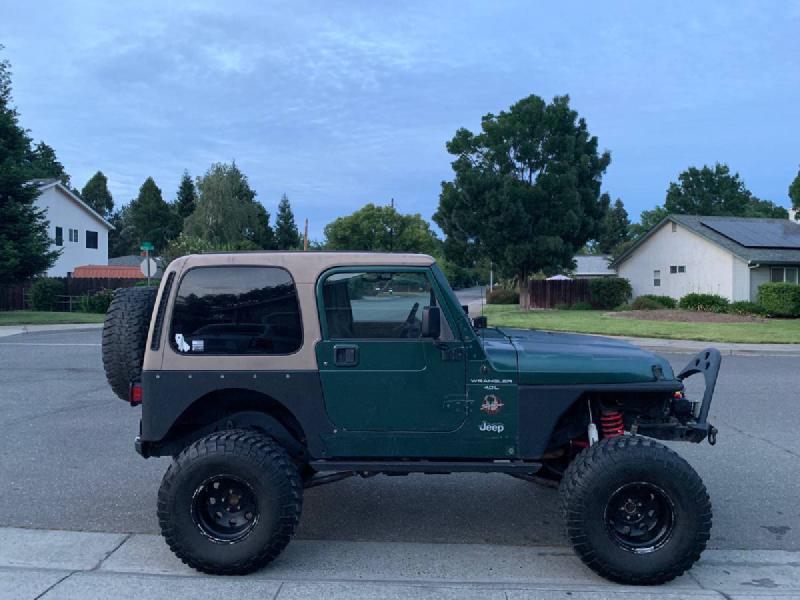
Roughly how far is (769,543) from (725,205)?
96.7m

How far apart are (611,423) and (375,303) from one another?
66.6 inches

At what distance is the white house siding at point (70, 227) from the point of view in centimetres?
4696

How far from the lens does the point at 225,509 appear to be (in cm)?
432

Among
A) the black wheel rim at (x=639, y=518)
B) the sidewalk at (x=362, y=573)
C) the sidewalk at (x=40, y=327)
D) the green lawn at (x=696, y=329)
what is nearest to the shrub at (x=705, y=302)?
the green lawn at (x=696, y=329)

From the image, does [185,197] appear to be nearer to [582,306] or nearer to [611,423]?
[582,306]

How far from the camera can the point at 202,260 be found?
454 centimetres

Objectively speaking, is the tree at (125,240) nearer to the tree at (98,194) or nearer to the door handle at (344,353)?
the tree at (98,194)

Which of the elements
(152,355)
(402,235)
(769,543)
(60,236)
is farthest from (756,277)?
(402,235)

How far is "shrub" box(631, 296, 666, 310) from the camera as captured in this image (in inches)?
1436

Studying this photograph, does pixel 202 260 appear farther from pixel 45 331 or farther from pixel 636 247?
pixel 636 247

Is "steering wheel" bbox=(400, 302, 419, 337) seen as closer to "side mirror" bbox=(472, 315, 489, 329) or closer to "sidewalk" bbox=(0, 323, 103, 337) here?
"side mirror" bbox=(472, 315, 489, 329)

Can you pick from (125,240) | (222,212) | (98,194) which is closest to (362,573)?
(222,212)

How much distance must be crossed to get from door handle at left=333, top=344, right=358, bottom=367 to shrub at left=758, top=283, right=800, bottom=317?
1179 inches

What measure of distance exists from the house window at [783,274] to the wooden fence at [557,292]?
11409 millimetres
